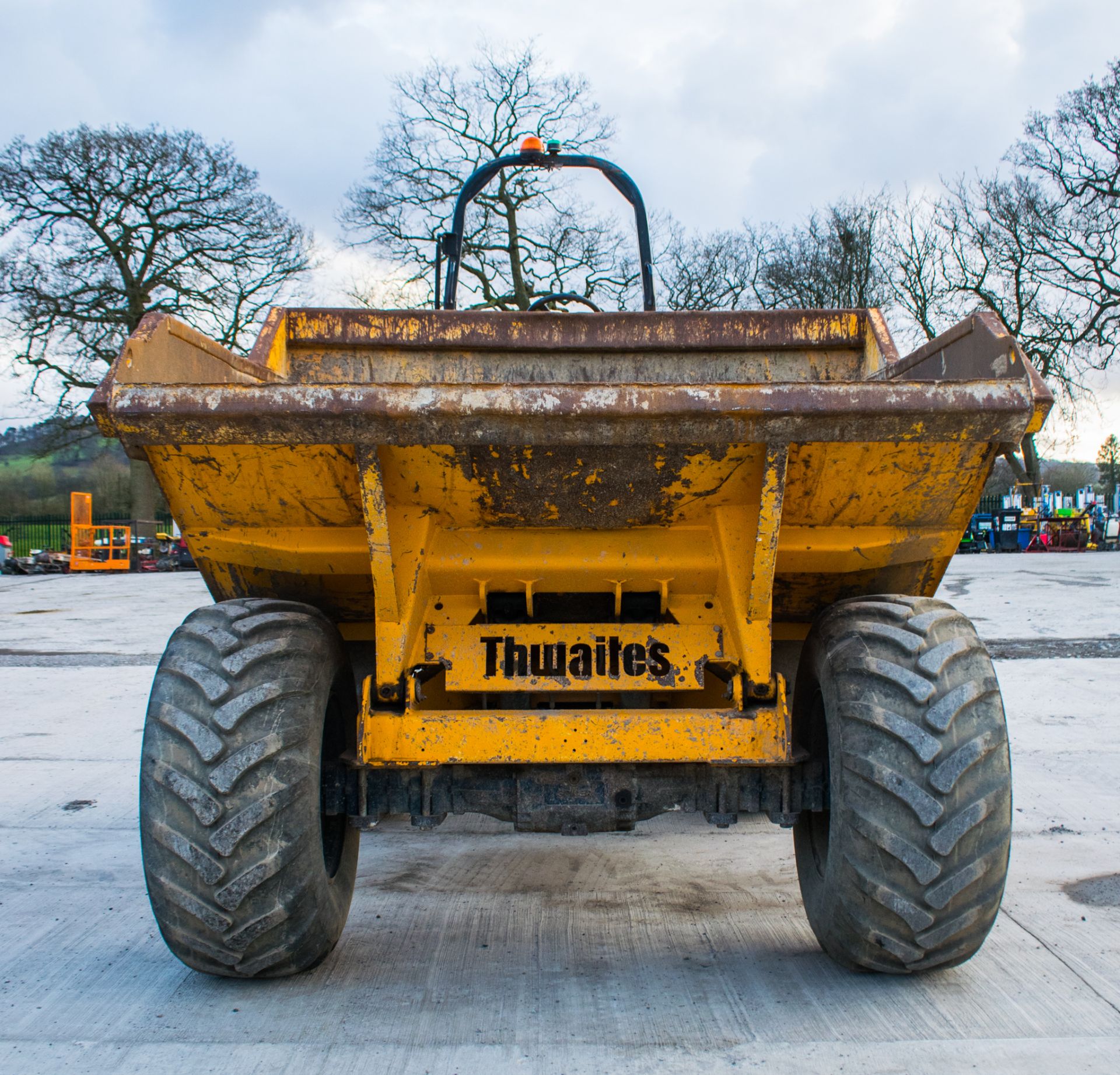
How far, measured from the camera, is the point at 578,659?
2.71 m

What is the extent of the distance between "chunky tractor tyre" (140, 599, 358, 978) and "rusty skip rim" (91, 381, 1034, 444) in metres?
0.57

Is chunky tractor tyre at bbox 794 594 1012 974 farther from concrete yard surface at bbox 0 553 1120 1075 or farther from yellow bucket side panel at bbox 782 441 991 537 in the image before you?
yellow bucket side panel at bbox 782 441 991 537

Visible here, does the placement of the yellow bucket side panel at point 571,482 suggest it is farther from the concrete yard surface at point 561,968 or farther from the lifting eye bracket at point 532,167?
the lifting eye bracket at point 532,167

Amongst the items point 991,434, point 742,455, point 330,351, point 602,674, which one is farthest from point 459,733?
point 330,351

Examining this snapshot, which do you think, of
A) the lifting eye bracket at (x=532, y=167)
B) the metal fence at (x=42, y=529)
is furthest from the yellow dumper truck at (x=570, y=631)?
the metal fence at (x=42, y=529)

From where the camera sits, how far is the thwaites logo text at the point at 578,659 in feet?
8.84

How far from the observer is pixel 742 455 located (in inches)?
96.7

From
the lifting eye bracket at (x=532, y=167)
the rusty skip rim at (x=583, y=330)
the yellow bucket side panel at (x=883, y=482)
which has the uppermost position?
the lifting eye bracket at (x=532, y=167)

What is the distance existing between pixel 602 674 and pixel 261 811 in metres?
0.97

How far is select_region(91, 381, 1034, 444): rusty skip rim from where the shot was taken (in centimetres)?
221

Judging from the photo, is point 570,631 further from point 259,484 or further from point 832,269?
point 832,269

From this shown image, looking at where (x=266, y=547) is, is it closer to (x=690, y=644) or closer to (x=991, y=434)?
(x=690, y=644)

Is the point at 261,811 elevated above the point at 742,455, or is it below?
below

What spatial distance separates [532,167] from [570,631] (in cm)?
306
